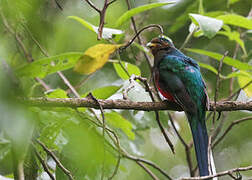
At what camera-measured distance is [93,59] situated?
7.22 ft

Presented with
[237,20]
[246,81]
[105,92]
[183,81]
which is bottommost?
[246,81]

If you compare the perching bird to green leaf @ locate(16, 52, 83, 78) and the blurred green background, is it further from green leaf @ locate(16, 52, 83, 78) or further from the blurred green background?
green leaf @ locate(16, 52, 83, 78)

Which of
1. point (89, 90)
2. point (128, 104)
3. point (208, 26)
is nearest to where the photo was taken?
point (128, 104)

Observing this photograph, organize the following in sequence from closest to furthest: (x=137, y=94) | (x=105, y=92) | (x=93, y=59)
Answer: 1. (x=93, y=59)
2. (x=137, y=94)
3. (x=105, y=92)

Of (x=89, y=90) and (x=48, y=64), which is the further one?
(x=89, y=90)

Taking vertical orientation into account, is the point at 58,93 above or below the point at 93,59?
below

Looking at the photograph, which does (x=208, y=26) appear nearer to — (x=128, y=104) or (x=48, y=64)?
(x=128, y=104)

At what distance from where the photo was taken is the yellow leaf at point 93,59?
216cm

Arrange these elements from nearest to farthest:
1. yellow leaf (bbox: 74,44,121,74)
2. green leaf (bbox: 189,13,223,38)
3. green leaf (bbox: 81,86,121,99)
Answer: yellow leaf (bbox: 74,44,121,74), green leaf (bbox: 189,13,223,38), green leaf (bbox: 81,86,121,99)

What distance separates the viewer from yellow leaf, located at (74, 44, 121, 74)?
2.16m

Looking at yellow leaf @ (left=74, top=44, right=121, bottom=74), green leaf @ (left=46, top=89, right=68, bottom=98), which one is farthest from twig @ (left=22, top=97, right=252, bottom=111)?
green leaf @ (left=46, top=89, right=68, bottom=98)

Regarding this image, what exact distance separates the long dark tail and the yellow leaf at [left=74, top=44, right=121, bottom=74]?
1106 mm

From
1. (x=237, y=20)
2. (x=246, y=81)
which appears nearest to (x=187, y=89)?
(x=246, y=81)

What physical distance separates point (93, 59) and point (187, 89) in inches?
51.7
